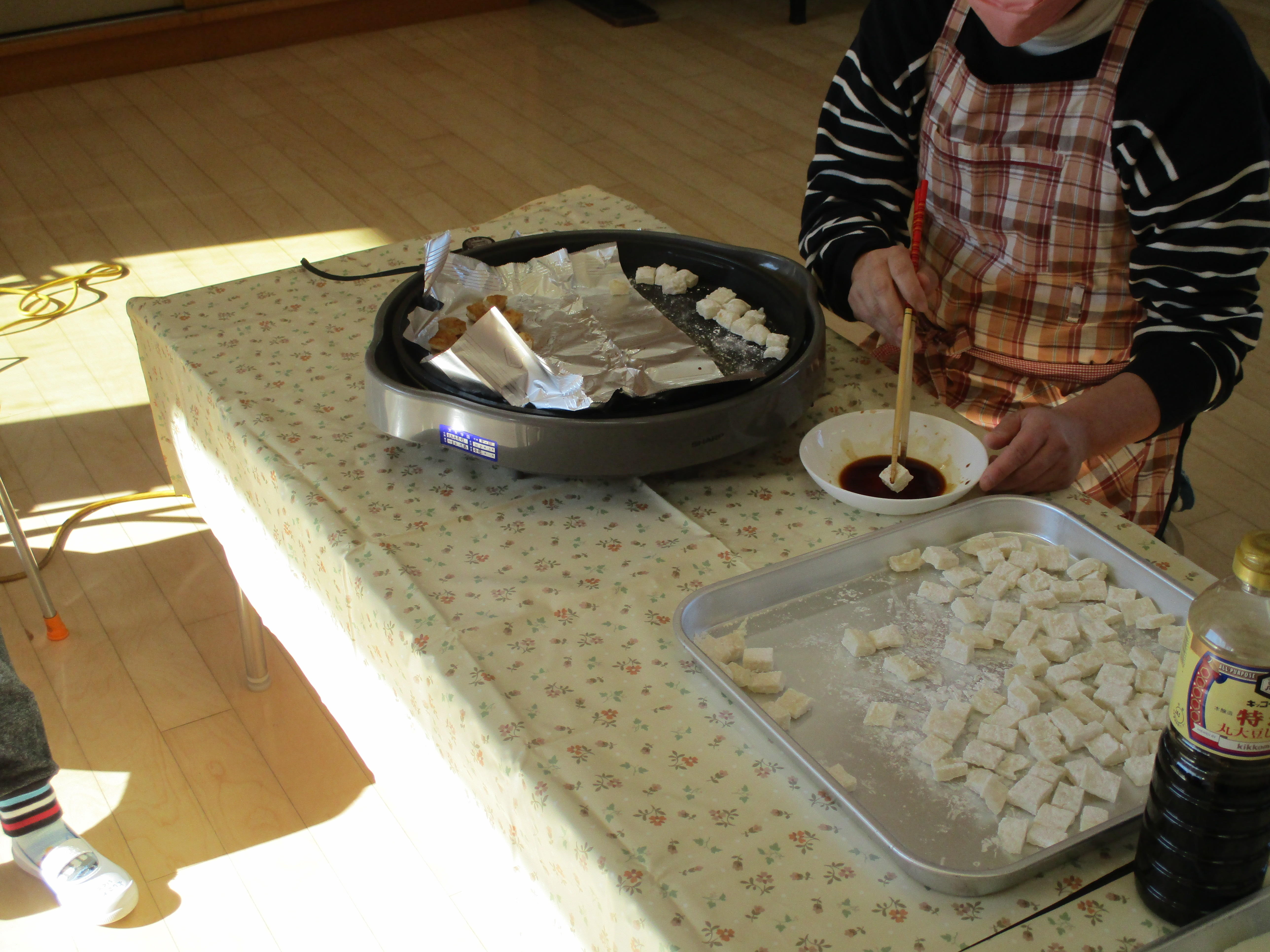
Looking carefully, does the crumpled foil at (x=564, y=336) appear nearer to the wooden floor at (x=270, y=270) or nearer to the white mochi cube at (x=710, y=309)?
the white mochi cube at (x=710, y=309)

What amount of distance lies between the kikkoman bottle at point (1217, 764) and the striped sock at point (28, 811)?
4.48ft

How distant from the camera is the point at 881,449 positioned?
118 cm

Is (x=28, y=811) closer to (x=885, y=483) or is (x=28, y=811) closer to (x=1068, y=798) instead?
(x=885, y=483)

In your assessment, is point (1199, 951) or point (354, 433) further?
point (354, 433)

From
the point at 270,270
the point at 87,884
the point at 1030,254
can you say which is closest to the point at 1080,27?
the point at 1030,254

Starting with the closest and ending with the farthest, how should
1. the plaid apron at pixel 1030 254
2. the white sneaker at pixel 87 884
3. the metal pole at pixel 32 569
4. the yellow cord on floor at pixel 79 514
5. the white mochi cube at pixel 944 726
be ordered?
the white mochi cube at pixel 944 726 → the plaid apron at pixel 1030 254 → the white sneaker at pixel 87 884 → the metal pole at pixel 32 569 → the yellow cord on floor at pixel 79 514

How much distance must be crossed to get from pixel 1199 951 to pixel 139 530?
200 centimetres

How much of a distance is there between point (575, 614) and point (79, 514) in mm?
1632

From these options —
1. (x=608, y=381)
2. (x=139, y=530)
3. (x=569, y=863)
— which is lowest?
(x=139, y=530)

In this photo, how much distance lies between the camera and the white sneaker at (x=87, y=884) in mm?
→ 1450

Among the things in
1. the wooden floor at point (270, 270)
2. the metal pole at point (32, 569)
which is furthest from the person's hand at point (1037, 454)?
the metal pole at point (32, 569)

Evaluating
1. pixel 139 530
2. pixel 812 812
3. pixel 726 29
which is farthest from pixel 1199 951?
pixel 726 29

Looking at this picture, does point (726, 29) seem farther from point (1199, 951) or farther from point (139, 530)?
point (1199, 951)

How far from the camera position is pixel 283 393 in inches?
49.9
